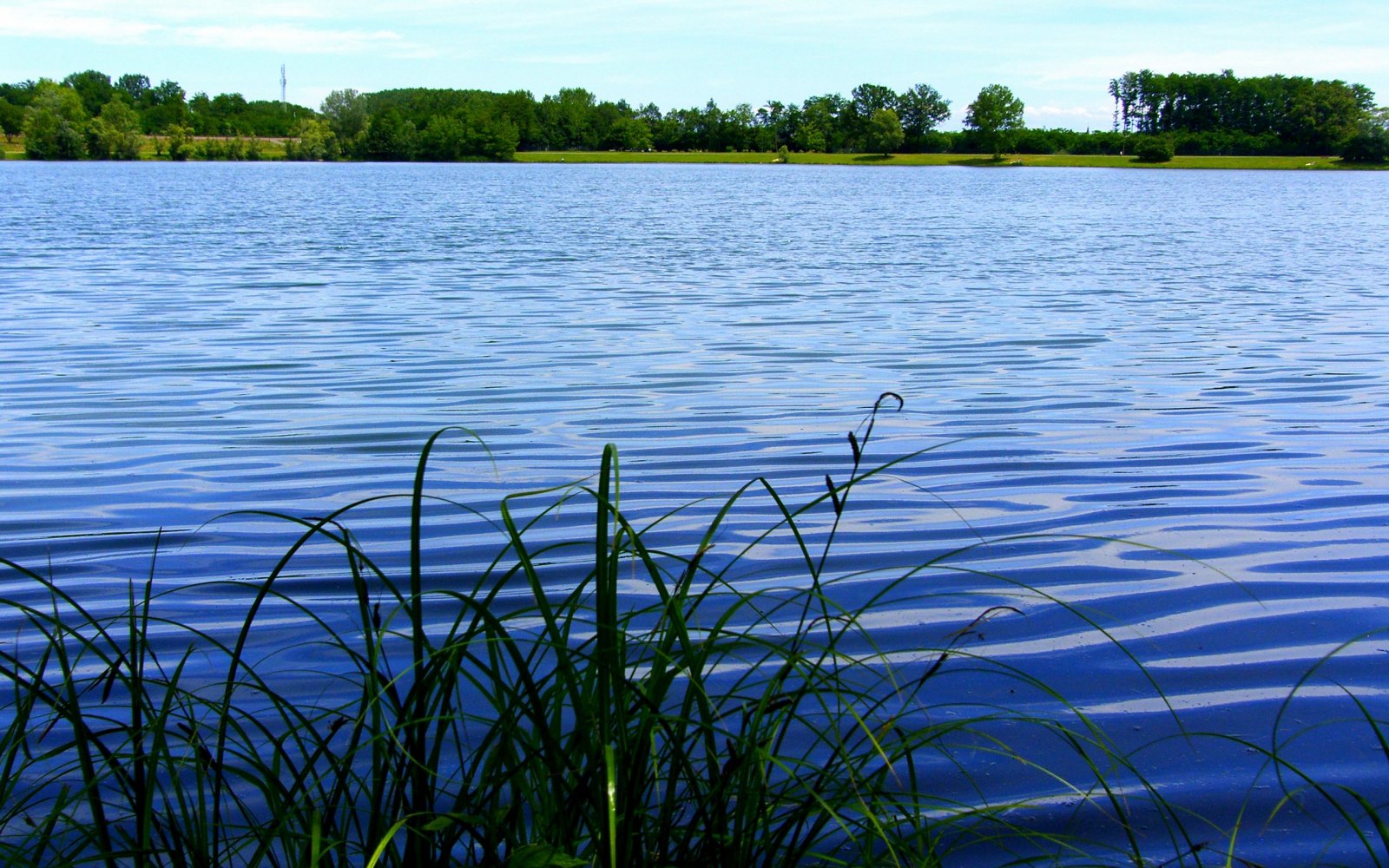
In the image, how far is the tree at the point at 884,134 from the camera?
12838cm

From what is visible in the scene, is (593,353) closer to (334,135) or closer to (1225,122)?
(334,135)

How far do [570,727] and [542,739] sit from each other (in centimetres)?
100

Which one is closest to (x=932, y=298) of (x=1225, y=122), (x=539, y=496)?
(x=539, y=496)

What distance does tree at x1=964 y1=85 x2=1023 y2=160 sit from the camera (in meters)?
125

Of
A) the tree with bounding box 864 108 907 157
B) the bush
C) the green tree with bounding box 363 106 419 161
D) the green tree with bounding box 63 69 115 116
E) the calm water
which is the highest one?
the green tree with bounding box 63 69 115 116

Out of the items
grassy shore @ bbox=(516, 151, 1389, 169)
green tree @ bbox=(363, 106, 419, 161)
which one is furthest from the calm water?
green tree @ bbox=(363, 106, 419, 161)

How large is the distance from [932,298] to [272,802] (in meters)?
12.1

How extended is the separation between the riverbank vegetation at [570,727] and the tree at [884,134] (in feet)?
423

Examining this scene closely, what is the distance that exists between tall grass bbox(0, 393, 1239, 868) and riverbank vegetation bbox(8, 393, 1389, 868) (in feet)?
0.04

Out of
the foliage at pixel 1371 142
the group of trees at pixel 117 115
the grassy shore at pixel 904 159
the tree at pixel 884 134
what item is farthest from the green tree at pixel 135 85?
the foliage at pixel 1371 142

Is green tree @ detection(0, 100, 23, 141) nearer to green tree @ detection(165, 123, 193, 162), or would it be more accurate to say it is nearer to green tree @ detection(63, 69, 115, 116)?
green tree @ detection(63, 69, 115, 116)

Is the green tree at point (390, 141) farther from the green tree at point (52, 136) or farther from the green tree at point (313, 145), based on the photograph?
the green tree at point (52, 136)

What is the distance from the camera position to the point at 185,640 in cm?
357

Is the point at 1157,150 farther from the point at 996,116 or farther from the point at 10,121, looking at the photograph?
the point at 10,121
